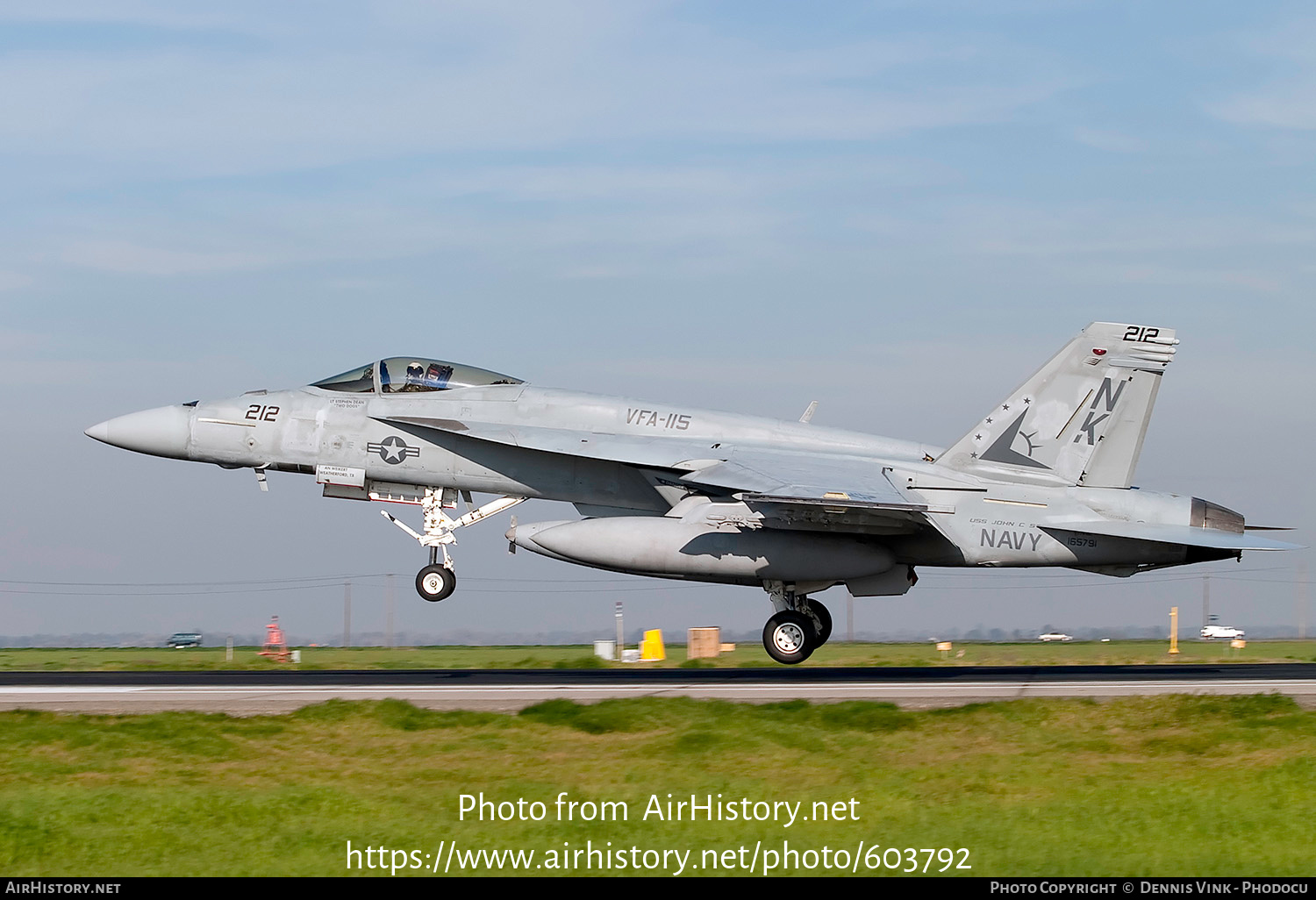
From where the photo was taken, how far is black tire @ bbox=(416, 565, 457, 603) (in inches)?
764

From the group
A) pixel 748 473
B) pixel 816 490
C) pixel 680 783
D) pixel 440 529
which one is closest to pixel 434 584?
pixel 440 529

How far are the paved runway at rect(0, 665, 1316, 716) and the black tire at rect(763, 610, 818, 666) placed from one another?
1.09ft

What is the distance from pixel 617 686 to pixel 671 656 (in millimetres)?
10997

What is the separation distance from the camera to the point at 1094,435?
739 inches

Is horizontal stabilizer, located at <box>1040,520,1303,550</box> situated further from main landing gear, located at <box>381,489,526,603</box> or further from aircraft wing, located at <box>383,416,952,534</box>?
main landing gear, located at <box>381,489,526,603</box>

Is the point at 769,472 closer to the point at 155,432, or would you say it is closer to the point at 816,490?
the point at 816,490

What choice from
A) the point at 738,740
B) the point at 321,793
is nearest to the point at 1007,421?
the point at 738,740

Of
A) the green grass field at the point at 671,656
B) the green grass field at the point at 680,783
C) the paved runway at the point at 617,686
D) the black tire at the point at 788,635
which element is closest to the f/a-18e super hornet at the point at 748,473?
the black tire at the point at 788,635

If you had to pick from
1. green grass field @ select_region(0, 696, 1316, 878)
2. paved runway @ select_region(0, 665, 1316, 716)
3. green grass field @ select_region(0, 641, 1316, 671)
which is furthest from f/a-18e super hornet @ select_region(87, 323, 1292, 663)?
green grass field @ select_region(0, 641, 1316, 671)

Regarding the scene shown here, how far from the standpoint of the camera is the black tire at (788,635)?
19016 mm

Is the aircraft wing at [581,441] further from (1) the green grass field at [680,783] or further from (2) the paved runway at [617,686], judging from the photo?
(1) the green grass field at [680,783]

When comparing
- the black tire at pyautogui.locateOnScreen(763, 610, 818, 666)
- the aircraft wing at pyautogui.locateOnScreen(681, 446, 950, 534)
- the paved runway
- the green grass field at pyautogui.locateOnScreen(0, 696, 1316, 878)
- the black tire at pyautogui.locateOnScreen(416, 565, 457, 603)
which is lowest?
the green grass field at pyautogui.locateOnScreen(0, 696, 1316, 878)

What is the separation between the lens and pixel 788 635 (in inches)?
749
